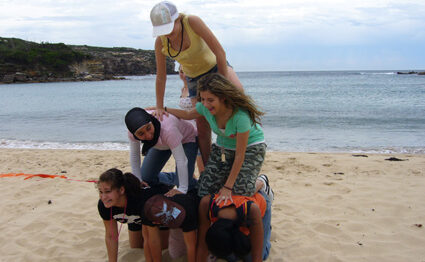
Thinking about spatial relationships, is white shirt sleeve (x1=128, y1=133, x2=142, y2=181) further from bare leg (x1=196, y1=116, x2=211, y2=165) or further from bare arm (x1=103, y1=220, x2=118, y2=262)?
bare leg (x1=196, y1=116, x2=211, y2=165)

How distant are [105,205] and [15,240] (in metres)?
1.53

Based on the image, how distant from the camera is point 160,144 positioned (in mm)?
3223

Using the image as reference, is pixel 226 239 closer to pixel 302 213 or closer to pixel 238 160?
pixel 238 160

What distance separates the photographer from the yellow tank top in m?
3.20

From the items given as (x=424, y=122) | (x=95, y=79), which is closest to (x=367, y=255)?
(x=424, y=122)

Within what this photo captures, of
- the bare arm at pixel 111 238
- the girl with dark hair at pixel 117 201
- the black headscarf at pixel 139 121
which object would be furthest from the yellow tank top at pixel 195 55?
the bare arm at pixel 111 238

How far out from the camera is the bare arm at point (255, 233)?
8.91 feet

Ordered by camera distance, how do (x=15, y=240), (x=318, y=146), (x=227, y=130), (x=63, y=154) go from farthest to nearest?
1. (x=318, y=146)
2. (x=63, y=154)
3. (x=15, y=240)
4. (x=227, y=130)

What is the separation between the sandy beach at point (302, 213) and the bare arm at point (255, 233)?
1.66 ft

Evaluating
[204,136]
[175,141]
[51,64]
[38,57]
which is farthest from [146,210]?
[51,64]

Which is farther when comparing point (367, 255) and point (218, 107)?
point (367, 255)

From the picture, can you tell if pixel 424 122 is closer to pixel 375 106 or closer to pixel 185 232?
pixel 375 106

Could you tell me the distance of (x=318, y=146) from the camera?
9.21m

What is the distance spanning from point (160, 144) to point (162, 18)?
3.71 feet
